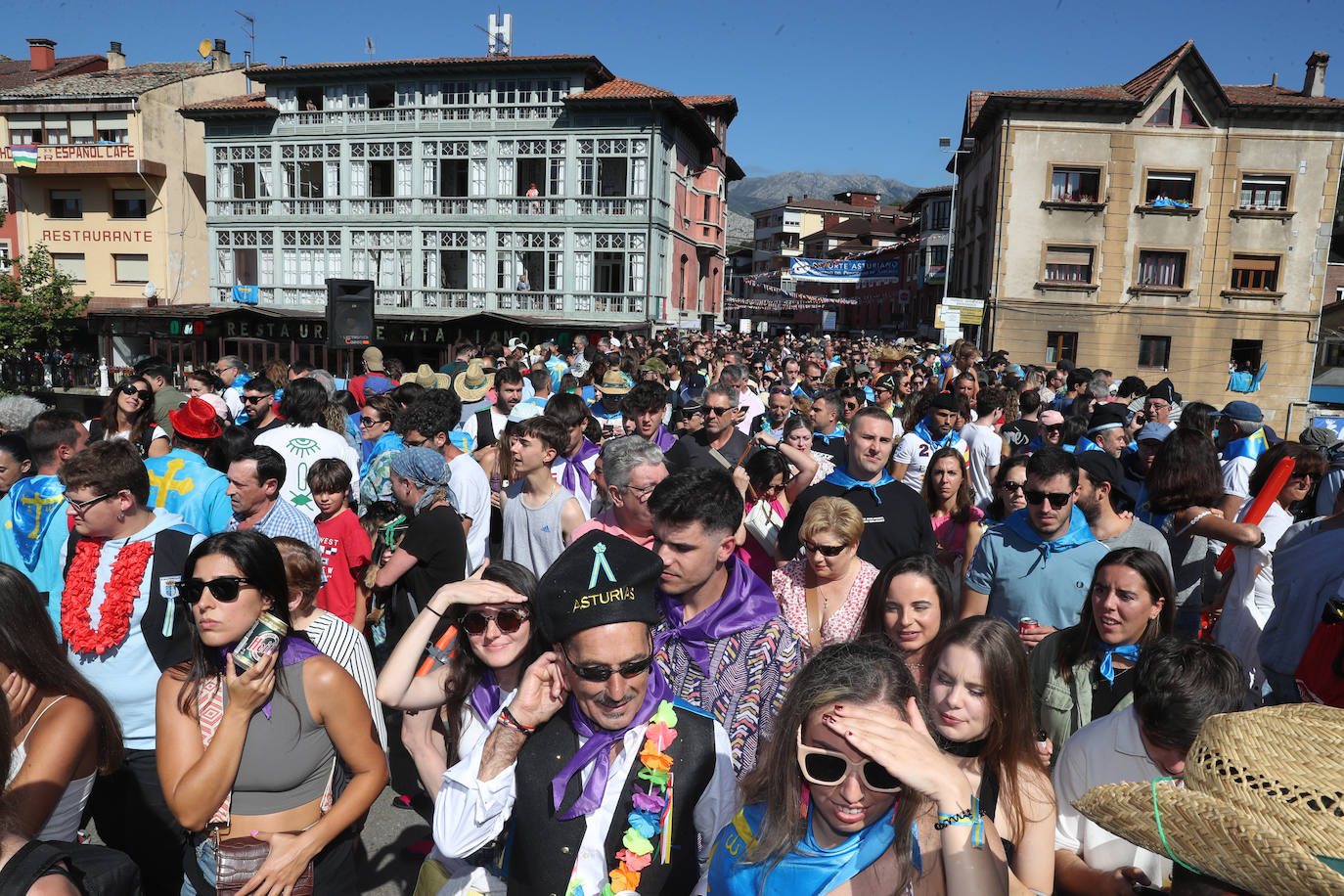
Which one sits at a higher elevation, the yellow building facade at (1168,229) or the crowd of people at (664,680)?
the yellow building facade at (1168,229)

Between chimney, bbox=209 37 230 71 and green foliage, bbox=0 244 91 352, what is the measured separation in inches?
452

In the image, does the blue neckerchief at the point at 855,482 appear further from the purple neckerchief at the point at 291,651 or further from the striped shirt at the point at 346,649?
the purple neckerchief at the point at 291,651

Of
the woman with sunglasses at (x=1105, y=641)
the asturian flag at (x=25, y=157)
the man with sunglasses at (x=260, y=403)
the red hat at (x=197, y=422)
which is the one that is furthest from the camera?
the asturian flag at (x=25, y=157)

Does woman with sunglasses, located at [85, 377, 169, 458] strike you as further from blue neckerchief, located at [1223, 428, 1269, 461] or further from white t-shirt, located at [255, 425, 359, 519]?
blue neckerchief, located at [1223, 428, 1269, 461]

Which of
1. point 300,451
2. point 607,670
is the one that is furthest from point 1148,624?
point 300,451

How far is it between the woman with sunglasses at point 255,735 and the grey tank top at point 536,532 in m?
2.17

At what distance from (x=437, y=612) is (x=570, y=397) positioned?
3.37 metres

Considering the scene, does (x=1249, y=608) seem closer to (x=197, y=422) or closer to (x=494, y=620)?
(x=494, y=620)

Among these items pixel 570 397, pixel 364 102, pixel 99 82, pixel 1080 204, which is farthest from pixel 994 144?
pixel 99 82

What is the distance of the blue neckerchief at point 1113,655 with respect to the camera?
10.5ft

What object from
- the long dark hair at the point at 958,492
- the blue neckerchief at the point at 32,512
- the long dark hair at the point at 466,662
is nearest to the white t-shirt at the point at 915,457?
the long dark hair at the point at 958,492

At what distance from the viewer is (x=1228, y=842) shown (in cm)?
123

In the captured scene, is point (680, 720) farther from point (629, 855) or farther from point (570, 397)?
point (570, 397)

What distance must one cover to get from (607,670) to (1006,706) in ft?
4.10
